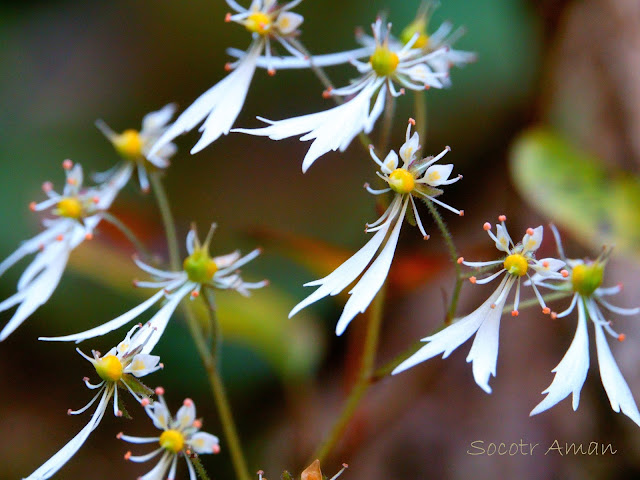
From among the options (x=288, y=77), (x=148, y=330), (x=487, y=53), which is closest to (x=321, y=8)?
(x=288, y=77)

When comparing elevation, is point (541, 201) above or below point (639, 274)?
above

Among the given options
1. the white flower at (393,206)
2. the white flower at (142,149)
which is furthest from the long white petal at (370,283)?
the white flower at (142,149)

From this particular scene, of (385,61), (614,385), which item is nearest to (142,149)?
(385,61)

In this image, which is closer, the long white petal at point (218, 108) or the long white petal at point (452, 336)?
the long white petal at point (452, 336)

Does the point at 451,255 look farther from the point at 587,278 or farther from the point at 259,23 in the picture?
the point at 259,23

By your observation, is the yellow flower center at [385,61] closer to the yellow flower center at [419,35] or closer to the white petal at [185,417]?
the yellow flower center at [419,35]

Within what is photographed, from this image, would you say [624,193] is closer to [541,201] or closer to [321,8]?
[541,201]

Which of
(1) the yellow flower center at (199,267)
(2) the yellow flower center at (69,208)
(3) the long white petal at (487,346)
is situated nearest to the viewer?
(3) the long white petal at (487,346)
